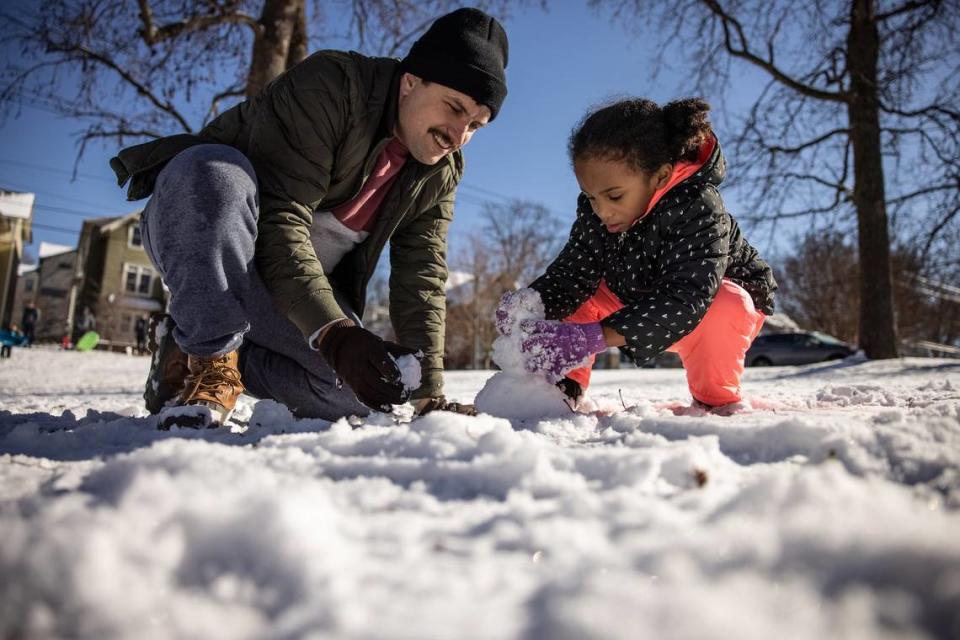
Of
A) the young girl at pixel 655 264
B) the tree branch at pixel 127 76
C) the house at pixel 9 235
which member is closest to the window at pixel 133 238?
the house at pixel 9 235

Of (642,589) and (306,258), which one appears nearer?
(642,589)

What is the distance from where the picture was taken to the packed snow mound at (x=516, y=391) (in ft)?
5.15

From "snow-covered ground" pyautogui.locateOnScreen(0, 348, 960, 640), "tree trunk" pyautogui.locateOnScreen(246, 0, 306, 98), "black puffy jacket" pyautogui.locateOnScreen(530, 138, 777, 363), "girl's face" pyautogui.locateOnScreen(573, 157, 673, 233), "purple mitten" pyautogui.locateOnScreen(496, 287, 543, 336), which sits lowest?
"snow-covered ground" pyautogui.locateOnScreen(0, 348, 960, 640)

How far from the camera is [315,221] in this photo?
194 cm

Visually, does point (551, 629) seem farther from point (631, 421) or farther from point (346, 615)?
point (631, 421)

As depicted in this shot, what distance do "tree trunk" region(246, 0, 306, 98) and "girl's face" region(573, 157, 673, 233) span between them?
4.29 meters

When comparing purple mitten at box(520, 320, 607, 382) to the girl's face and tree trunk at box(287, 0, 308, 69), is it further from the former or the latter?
tree trunk at box(287, 0, 308, 69)

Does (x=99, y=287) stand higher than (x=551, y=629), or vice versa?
(x=99, y=287)

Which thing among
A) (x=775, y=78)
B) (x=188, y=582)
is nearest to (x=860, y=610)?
(x=188, y=582)

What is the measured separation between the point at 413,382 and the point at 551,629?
2.90 ft

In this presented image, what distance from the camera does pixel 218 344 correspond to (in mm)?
1498

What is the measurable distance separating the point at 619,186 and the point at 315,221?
1033 mm

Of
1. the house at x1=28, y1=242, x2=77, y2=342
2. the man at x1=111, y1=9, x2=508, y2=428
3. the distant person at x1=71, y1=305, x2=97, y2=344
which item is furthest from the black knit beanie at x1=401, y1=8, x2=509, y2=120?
the house at x1=28, y1=242, x2=77, y2=342

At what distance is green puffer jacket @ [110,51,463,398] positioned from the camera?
1.46m
